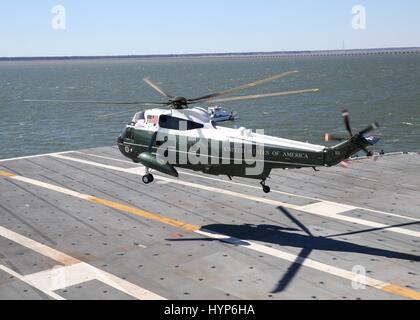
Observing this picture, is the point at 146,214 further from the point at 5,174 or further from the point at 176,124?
the point at 5,174

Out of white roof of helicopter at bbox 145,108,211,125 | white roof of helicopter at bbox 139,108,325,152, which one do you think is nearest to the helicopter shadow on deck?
white roof of helicopter at bbox 139,108,325,152

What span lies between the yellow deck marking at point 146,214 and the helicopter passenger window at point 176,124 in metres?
4.89

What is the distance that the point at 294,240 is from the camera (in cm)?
2252

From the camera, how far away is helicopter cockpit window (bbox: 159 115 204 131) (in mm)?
22872

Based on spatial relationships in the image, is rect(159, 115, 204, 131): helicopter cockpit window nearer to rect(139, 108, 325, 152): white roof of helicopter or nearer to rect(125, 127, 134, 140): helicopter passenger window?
rect(139, 108, 325, 152): white roof of helicopter

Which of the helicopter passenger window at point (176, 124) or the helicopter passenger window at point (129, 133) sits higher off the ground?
the helicopter passenger window at point (176, 124)

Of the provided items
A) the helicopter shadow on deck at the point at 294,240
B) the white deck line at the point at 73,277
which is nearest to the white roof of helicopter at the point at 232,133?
the helicopter shadow on deck at the point at 294,240

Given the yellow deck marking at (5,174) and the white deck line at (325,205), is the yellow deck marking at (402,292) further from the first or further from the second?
the yellow deck marking at (5,174)

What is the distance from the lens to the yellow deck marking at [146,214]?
24650 millimetres

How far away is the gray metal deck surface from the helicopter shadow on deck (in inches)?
1.9

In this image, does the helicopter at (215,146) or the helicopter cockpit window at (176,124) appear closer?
the helicopter at (215,146)

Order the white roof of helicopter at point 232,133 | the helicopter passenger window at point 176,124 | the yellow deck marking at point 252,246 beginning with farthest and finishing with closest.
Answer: the helicopter passenger window at point 176,124, the white roof of helicopter at point 232,133, the yellow deck marking at point 252,246
